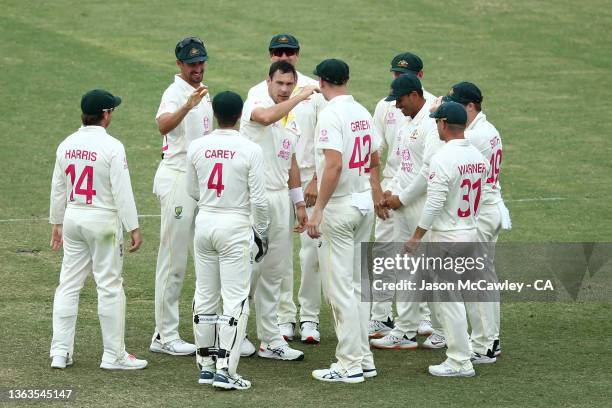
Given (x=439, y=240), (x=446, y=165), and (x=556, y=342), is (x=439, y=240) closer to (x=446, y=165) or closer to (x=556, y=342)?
(x=446, y=165)

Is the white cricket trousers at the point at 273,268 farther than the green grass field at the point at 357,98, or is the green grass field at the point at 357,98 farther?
the white cricket trousers at the point at 273,268

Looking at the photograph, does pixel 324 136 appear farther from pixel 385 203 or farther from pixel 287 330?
pixel 287 330

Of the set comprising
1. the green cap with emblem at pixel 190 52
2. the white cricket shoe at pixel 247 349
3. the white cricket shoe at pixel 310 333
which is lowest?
the white cricket shoe at pixel 247 349

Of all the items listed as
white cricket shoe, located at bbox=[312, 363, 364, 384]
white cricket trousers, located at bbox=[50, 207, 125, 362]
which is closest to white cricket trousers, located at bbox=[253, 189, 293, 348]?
white cricket shoe, located at bbox=[312, 363, 364, 384]

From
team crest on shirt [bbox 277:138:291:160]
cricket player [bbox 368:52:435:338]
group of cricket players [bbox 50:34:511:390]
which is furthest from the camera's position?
cricket player [bbox 368:52:435:338]

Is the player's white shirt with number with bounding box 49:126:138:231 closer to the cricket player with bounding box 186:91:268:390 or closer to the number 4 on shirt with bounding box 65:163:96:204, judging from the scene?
the number 4 on shirt with bounding box 65:163:96:204

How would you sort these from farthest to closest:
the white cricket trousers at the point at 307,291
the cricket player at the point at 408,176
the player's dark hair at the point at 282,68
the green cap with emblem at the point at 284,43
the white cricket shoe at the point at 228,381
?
the white cricket trousers at the point at 307,291 < the green cap with emblem at the point at 284,43 < the cricket player at the point at 408,176 < the player's dark hair at the point at 282,68 < the white cricket shoe at the point at 228,381

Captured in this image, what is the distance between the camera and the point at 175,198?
9.81 metres

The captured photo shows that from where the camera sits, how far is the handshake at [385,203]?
33.1 ft

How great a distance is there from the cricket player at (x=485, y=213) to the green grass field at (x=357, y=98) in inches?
11.3

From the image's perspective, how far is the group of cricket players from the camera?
29.0 feet

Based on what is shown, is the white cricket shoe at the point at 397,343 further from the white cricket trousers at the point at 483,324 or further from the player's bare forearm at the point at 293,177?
the player's bare forearm at the point at 293,177

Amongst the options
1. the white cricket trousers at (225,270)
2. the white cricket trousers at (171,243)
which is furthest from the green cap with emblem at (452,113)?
the white cricket trousers at (171,243)

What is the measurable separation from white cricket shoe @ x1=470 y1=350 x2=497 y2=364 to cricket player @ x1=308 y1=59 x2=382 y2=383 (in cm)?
99
